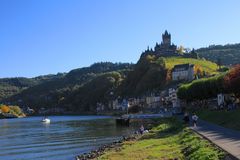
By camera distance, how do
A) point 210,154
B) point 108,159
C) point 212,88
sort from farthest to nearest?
1. point 212,88
2. point 108,159
3. point 210,154

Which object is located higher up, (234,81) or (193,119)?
(234,81)

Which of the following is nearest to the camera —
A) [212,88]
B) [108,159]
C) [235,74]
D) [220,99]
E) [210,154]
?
[210,154]

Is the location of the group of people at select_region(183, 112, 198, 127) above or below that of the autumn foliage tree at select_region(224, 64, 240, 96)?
below

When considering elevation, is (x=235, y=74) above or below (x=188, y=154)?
above

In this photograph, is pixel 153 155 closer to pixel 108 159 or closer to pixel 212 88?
pixel 108 159

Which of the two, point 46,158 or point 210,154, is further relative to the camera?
point 46,158

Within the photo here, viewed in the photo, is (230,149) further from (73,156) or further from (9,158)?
(9,158)

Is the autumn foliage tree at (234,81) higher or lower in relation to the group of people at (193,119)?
higher

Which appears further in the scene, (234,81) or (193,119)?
(234,81)

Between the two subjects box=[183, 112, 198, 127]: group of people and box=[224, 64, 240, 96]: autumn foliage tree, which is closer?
box=[183, 112, 198, 127]: group of people

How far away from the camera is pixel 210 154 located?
26.8 metres

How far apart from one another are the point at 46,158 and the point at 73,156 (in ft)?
9.47

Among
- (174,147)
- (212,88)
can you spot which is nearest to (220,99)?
(212,88)

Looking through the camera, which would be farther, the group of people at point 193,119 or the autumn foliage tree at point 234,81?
the autumn foliage tree at point 234,81
